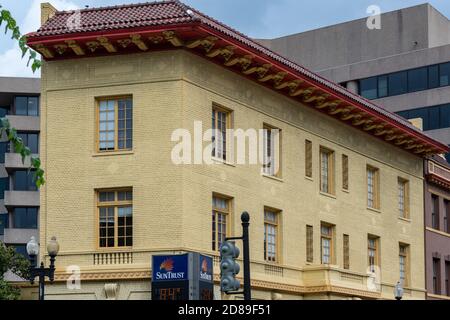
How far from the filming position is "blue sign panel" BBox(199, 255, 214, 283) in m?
33.9

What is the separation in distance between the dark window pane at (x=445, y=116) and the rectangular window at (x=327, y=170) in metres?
47.8

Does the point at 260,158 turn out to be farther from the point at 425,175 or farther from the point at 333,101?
the point at 425,175

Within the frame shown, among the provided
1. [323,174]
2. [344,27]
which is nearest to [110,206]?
[323,174]

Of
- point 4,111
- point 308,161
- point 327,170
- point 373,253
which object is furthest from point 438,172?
point 4,111

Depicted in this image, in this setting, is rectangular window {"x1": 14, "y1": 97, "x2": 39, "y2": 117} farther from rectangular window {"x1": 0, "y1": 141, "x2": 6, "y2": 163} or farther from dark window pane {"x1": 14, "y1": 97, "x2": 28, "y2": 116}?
rectangular window {"x1": 0, "y1": 141, "x2": 6, "y2": 163}

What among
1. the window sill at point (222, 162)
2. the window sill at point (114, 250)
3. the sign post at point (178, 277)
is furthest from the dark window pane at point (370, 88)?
the sign post at point (178, 277)

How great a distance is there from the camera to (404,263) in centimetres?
5238

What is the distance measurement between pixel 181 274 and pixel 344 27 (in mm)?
73241

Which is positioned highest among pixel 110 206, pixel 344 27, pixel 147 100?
pixel 344 27

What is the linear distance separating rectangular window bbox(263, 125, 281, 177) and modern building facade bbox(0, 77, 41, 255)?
174ft

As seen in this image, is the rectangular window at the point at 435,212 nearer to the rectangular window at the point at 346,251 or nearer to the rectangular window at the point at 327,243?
the rectangular window at the point at 346,251

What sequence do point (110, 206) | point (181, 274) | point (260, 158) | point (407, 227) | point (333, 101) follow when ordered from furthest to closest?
point (407, 227), point (333, 101), point (260, 158), point (110, 206), point (181, 274)

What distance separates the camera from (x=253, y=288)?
37500mm

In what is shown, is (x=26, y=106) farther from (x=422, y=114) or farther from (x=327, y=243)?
(x=327, y=243)
